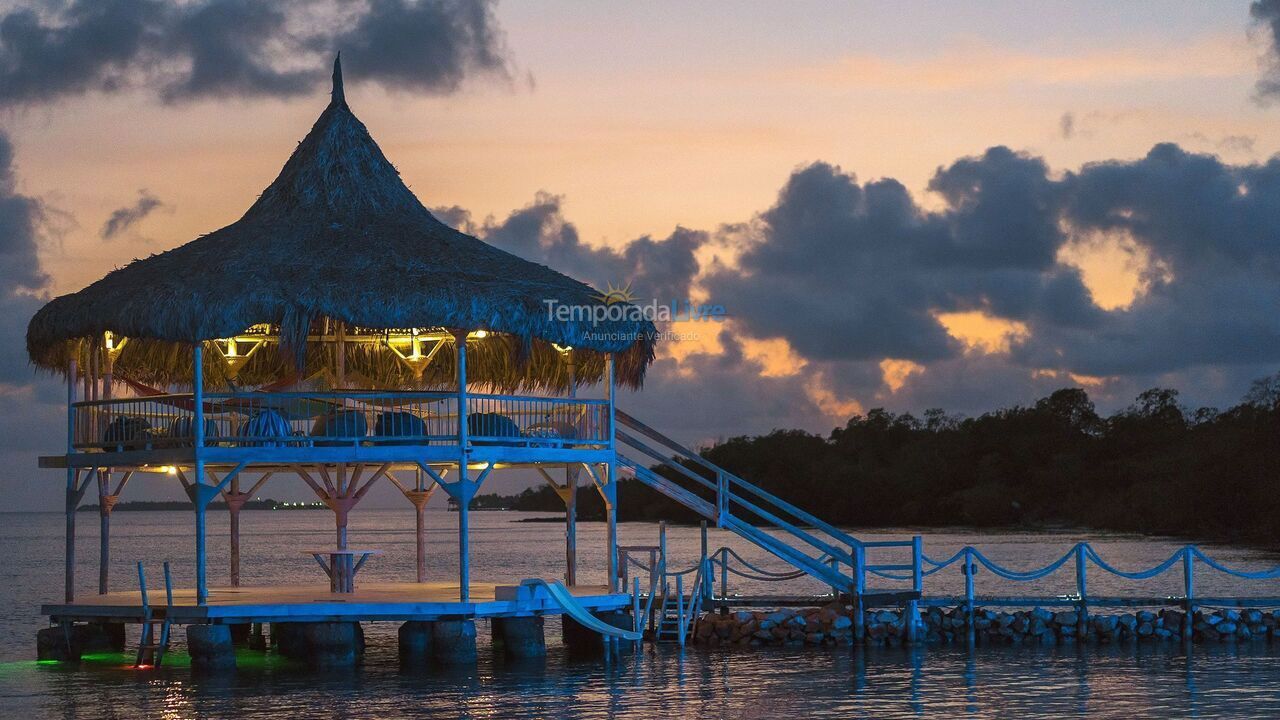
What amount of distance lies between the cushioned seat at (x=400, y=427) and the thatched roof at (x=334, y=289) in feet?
4.36

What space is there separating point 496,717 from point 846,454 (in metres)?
119

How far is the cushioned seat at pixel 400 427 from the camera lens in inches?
948

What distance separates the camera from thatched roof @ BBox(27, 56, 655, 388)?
23938 millimetres

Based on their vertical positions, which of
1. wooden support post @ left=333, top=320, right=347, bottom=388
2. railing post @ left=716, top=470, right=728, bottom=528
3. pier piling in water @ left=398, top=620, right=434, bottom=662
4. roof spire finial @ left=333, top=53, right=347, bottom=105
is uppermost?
roof spire finial @ left=333, top=53, right=347, bottom=105

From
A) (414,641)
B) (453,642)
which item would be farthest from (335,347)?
(453,642)

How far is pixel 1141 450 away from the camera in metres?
112

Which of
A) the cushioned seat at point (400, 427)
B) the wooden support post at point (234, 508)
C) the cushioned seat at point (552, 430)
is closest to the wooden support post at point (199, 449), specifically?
the cushioned seat at point (400, 427)

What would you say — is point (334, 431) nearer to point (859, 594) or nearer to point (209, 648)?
point (209, 648)

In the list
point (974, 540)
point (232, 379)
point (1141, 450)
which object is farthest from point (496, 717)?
point (1141, 450)

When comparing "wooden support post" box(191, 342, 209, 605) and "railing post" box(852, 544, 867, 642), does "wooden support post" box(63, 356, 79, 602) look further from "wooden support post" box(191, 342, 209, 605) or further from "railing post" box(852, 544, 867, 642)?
"railing post" box(852, 544, 867, 642)

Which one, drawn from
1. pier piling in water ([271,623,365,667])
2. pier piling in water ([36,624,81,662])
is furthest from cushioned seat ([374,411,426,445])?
pier piling in water ([36,624,81,662])

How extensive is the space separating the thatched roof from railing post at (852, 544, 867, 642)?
14.9ft

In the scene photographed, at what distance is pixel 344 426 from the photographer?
2403 cm

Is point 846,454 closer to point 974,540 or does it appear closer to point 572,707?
point 974,540
